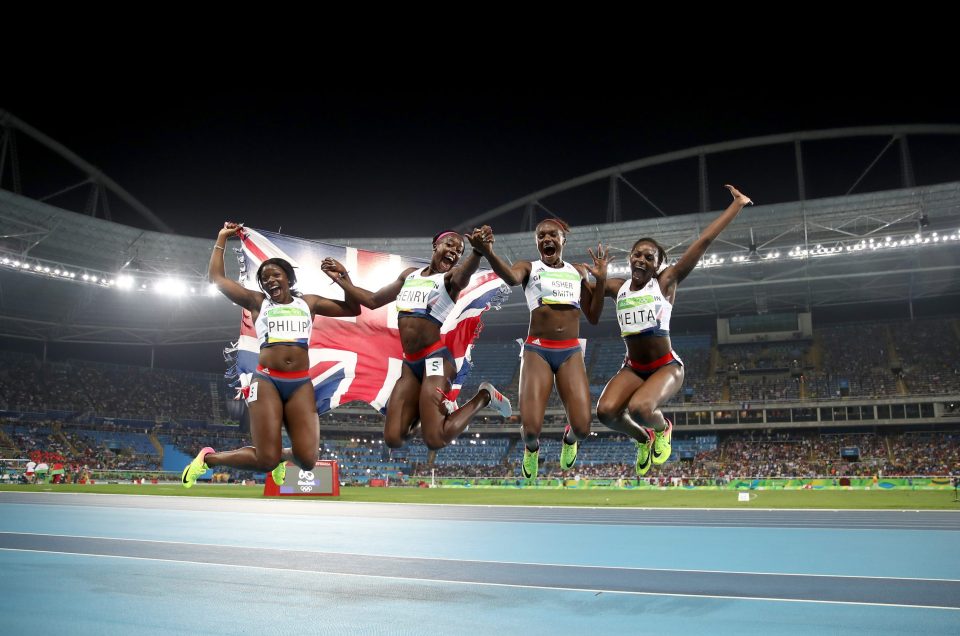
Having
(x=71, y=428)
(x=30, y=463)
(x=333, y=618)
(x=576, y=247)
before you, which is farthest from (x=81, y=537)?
(x=71, y=428)

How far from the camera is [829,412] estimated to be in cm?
5741

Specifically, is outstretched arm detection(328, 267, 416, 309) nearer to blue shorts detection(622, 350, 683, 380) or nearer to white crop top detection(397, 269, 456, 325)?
white crop top detection(397, 269, 456, 325)

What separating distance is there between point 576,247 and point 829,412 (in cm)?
2634

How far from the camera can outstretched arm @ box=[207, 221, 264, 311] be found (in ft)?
25.3

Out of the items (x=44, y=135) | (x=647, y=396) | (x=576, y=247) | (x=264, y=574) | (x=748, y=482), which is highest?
(x=44, y=135)

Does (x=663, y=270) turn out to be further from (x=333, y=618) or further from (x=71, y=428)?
(x=71, y=428)

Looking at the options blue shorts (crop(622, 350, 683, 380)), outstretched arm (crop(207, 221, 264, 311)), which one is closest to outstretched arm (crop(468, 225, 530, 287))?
blue shorts (crop(622, 350, 683, 380))

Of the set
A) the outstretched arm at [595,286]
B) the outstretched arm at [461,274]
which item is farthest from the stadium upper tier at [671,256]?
the outstretched arm at [461,274]

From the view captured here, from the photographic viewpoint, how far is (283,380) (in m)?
7.46

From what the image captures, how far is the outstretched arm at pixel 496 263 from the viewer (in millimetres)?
6434

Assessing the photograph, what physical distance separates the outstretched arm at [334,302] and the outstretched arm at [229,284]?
550 mm

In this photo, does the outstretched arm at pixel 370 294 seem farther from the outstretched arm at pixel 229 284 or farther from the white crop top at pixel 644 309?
the white crop top at pixel 644 309

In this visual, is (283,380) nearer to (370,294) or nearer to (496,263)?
(370,294)

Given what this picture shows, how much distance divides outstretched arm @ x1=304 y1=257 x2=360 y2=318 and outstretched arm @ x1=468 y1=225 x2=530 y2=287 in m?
1.69
